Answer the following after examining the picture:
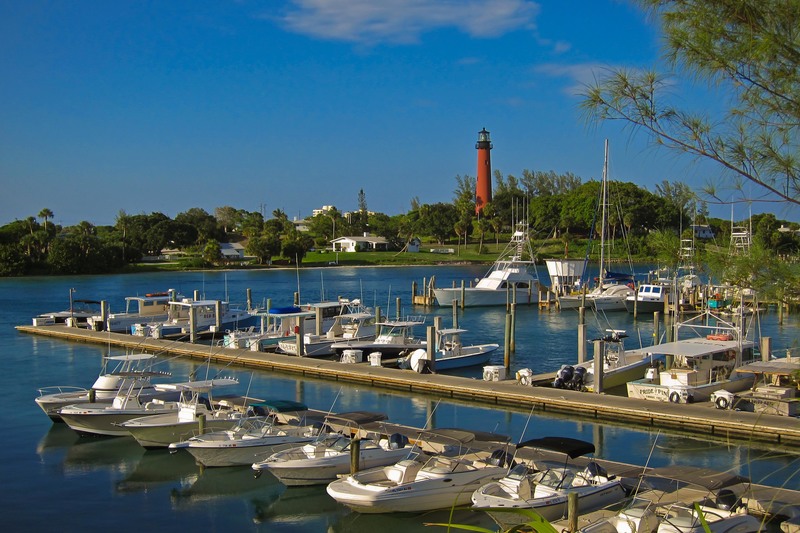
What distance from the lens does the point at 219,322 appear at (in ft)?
157

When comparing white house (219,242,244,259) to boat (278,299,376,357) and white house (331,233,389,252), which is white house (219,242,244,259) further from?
boat (278,299,376,357)

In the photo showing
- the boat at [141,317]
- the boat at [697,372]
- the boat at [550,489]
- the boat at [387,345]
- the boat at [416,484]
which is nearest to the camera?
the boat at [550,489]

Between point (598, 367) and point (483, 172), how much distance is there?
13702 cm

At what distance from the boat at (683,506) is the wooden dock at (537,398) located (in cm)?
115

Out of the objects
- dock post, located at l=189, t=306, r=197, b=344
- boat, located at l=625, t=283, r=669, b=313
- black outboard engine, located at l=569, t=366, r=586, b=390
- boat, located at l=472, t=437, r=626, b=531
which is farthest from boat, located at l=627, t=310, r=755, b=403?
boat, located at l=625, t=283, r=669, b=313

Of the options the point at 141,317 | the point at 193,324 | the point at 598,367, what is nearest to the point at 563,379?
the point at 598,367

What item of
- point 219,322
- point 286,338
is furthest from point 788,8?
point 219,322

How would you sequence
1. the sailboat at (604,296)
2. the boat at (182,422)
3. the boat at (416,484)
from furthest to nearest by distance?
the sailboat at (604,296), the boat at (182,422), the boat at (416,484)

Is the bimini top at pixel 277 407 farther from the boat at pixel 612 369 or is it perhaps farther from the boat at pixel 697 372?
the boat at pixel 697 372

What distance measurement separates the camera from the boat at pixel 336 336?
4019 cm

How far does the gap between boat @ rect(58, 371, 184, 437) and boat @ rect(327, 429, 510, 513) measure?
848 centimetres

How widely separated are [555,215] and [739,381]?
12607 cm

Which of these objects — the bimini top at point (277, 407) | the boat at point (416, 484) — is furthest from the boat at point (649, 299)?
the boat at point (416, 484)

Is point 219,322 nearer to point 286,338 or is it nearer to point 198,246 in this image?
point 286,338
